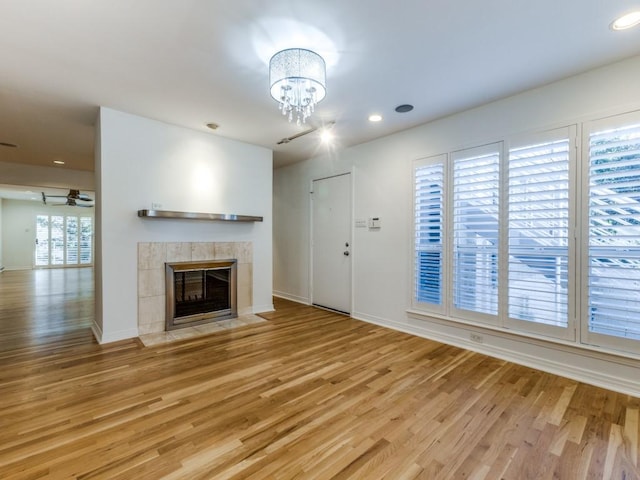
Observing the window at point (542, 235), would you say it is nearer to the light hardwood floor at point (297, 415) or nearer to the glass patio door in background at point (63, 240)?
the light hardwood floor at point (297, 415)

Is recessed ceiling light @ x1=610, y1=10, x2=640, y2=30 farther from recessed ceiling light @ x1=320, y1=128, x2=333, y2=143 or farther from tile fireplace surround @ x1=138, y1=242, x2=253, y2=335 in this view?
tile fireplace surround @ x1=138, y1=242, x2=253, y2=335

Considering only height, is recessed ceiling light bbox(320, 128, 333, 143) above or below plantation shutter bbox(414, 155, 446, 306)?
above

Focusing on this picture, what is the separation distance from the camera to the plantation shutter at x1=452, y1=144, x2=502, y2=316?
10.1 ft

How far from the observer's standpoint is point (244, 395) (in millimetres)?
2240

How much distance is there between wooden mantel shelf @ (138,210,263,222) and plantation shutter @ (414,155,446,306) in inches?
91.7

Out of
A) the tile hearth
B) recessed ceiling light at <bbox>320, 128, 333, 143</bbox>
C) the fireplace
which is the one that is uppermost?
recessed ceiling light at <bbox>320, 128, 333, 143</bbox>

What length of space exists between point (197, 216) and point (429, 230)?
116 inches

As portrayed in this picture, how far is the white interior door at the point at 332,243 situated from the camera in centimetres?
470

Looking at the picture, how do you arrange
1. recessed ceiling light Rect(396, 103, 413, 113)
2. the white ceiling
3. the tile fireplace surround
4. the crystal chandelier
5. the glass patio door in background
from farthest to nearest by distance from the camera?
the glass patio door in background
the tile fireplace surround
recessed ceiling light Rect(396, 103, 413, 113)
the crystal chandelier
the white ceiling

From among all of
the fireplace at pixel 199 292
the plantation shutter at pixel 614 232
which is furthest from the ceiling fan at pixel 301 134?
the plantation shutter at pixel 614 232

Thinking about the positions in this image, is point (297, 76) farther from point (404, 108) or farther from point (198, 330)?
point (198, 330)

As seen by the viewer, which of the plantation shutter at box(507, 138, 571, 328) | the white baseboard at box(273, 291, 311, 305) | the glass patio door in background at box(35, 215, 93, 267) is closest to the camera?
the plantation shutter at box(507, 138, 571, 328)

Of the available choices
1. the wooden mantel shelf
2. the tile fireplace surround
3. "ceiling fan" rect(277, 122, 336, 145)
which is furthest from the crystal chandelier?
the tile fireplace surround

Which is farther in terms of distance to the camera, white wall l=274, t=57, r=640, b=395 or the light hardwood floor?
white wall l=274, t=57, r=640, b=395
